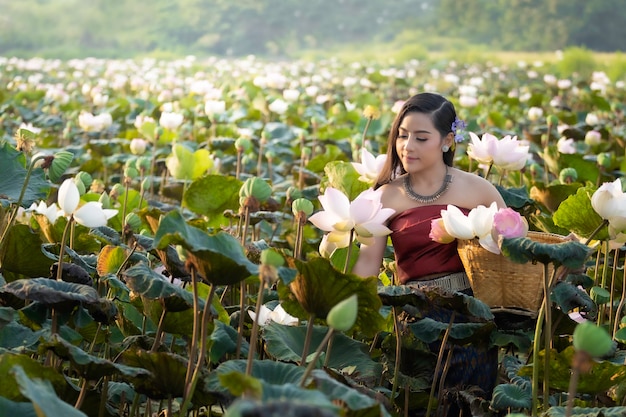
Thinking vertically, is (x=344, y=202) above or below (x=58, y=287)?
above

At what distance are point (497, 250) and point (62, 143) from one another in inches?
156

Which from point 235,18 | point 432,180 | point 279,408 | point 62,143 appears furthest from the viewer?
point 235,18

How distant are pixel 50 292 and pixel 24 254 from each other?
0.45 metres

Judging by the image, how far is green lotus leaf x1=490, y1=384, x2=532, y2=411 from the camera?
1.48 metres

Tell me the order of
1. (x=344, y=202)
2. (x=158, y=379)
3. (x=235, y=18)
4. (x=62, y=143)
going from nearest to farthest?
(x=158, y=379) < (x=344, y=202) < (x=62, y=143) < (x=235, y=18)

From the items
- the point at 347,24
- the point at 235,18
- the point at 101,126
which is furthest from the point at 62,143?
the point at 347,24

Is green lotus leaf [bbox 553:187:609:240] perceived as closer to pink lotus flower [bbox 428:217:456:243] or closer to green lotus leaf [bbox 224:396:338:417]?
pink lotus flower [bbox 428:217:456:243]

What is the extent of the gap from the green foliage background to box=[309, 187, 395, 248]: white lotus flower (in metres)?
22.3

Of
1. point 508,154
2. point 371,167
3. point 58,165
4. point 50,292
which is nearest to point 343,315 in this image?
point 50,292

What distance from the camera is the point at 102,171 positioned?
4.14 m

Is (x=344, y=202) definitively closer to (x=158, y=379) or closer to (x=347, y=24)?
(x=158, y=379)

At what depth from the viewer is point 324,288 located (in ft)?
4.45

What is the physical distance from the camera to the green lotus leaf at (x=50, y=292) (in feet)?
4.22

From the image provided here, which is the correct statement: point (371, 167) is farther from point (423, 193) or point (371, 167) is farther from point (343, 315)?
point (343, 315)
